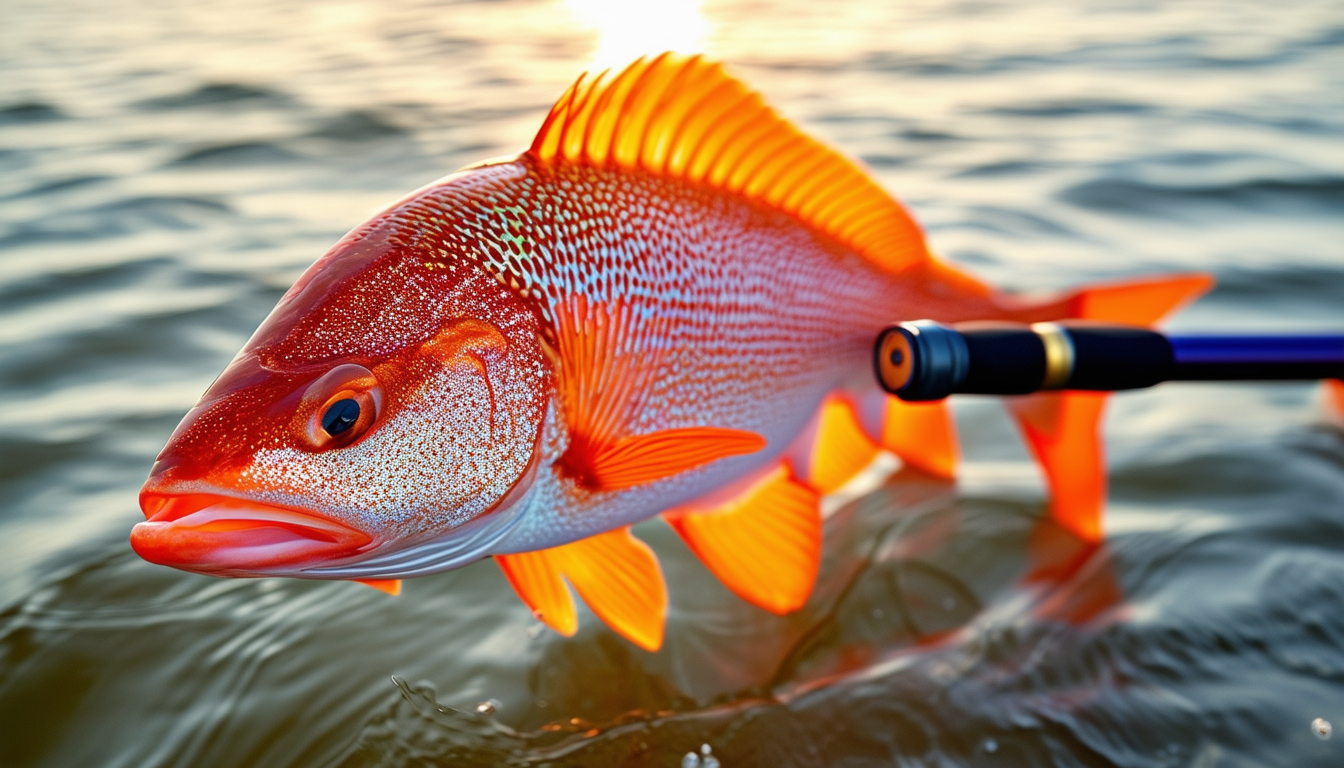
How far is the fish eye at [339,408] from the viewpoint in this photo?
105 cm

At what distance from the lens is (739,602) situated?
7.19 ft

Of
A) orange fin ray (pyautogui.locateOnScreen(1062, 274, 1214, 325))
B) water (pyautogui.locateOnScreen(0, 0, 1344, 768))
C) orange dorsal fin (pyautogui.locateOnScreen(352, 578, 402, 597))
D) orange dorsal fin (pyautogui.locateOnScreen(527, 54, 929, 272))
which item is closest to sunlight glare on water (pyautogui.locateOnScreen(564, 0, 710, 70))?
water (pyautogui.locateOnScreen(0, 0, 1344, 768))

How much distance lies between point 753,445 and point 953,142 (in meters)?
4.88

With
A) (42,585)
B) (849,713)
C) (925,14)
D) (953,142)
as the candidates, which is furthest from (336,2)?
(849,713)

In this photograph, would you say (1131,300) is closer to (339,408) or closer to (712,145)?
(712,145)

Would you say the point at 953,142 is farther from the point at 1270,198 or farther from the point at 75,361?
the point at 75,361

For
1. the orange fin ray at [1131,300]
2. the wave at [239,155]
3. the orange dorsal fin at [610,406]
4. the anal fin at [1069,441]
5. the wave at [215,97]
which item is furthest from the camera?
the wave at [215,97]

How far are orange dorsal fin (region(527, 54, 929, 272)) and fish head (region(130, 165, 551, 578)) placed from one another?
0.70ft

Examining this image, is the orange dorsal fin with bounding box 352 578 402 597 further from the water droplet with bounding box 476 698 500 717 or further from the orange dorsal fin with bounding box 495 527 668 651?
the water droplet with bounding box 476 698 500 717

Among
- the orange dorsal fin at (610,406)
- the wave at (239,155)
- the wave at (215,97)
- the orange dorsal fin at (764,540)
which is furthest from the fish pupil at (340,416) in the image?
the wave at (215,97)

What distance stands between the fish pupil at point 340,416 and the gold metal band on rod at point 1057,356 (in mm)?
1104

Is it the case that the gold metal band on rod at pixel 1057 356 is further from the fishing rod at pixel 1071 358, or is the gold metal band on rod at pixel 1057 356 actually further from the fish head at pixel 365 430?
the fish head at pixel 365 430

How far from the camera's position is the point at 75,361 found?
3184 millimetres

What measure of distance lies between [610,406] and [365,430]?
316 mm
